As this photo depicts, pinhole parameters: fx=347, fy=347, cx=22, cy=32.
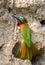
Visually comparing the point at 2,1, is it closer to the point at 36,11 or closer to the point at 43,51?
the point at 36,11

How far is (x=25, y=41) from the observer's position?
1443 millimetres

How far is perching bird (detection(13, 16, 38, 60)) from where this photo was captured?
1445 mm

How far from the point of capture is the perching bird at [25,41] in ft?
4.74

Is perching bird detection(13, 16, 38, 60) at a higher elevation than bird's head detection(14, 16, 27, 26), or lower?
lower

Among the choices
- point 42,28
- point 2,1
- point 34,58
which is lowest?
point 34,58

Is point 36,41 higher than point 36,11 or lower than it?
lower

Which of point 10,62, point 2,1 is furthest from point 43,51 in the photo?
point 2,1

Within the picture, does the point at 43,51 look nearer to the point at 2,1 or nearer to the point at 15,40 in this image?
the point at 15,40

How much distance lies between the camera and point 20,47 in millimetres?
1500

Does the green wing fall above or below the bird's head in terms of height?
below

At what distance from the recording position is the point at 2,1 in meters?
1.53

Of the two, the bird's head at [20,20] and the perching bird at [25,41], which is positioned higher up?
the bird's head at [20,20]

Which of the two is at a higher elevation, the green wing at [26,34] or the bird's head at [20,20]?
the bird's head at [20,20]

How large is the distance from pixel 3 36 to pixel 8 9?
12cm
